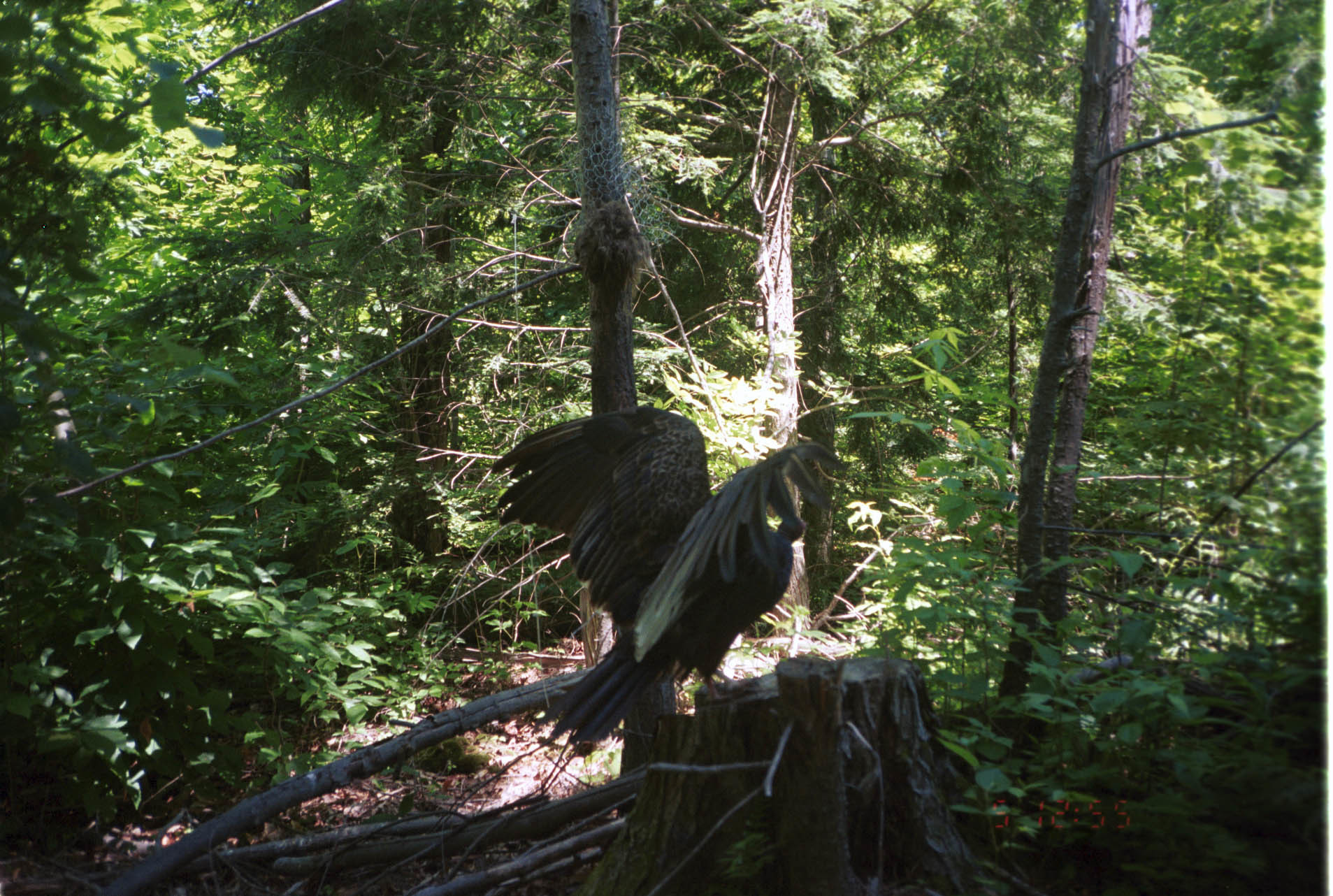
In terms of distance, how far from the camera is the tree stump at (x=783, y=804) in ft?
7.07

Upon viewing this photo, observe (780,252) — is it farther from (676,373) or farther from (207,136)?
(207,136)

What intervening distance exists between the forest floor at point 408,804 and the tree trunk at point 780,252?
1.79m

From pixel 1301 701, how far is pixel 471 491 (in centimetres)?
468

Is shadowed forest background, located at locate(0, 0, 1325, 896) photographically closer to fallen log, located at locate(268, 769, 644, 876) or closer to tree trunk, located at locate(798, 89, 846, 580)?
tree trunk, located at locate(798, 89, 846, 580)

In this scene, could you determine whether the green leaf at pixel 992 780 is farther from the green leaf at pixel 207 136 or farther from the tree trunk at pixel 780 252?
the tree trunk at pixel 780 252

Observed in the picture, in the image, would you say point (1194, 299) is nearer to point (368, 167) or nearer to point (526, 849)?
point (526, 849)

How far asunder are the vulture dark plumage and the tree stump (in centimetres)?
23

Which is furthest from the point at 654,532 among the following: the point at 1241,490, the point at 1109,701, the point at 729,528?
the point at 1241,490

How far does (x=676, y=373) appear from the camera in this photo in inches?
238

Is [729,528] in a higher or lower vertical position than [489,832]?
higher

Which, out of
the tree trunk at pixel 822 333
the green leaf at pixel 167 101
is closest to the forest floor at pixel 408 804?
the green leaf at pixel 167 101

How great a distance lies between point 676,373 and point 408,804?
11.8ft

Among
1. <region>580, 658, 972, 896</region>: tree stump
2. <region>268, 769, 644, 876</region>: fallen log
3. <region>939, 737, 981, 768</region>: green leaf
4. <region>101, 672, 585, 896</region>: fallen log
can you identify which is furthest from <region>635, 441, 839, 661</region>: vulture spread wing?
<region>101, 672, 585, 896</region>: fallen log

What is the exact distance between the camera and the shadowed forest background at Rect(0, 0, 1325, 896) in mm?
1882
